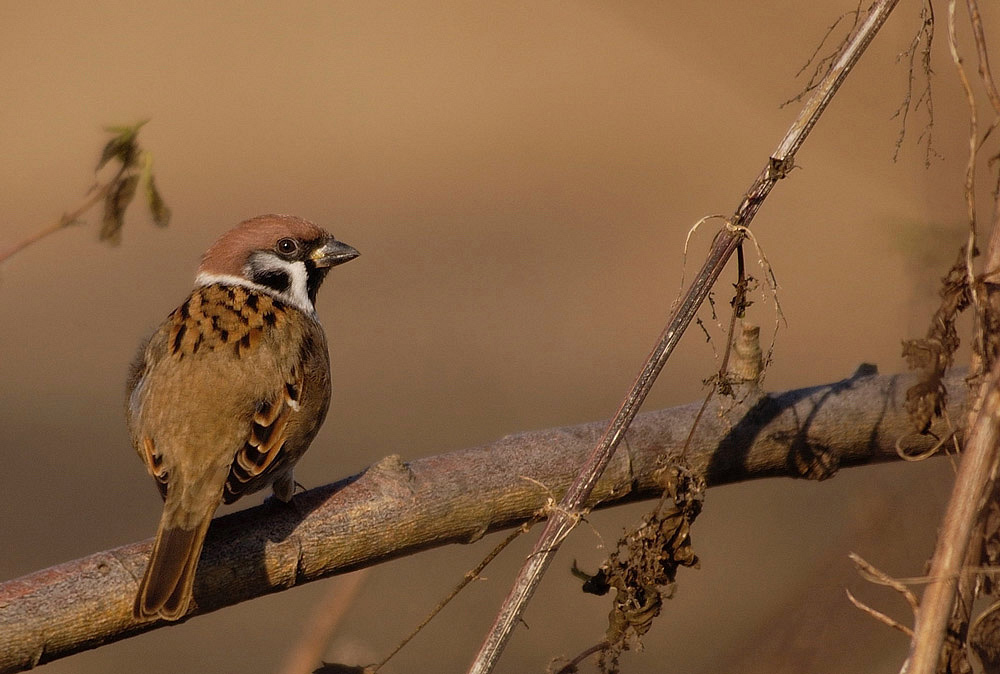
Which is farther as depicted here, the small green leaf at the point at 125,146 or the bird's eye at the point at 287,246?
the bird's eye at the point at 287,246

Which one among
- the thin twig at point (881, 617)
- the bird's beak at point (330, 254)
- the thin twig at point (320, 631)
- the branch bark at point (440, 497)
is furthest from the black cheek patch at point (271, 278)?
the thin twig at point (881, 617)

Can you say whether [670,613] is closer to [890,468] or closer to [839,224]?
[890,468]

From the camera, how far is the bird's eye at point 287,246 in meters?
4.53

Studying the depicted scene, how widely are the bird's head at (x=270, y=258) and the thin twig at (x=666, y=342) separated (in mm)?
2545

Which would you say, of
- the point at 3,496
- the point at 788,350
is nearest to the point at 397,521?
the point at 3,496

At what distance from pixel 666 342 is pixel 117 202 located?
122 centimetres

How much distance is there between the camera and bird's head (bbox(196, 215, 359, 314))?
4.50 meters

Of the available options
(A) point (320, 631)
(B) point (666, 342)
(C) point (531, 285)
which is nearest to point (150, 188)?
(A) point (320, 631)

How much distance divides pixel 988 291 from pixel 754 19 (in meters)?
0.69

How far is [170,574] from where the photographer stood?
289 centimetres

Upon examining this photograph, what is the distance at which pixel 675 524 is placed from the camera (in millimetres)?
2547

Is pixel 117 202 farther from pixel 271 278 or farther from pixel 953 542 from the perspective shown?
pixel 271 278

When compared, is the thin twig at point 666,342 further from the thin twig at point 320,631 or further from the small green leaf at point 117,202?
the small green leaf at point 117,202

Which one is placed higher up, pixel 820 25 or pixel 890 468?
pixel 820 25
